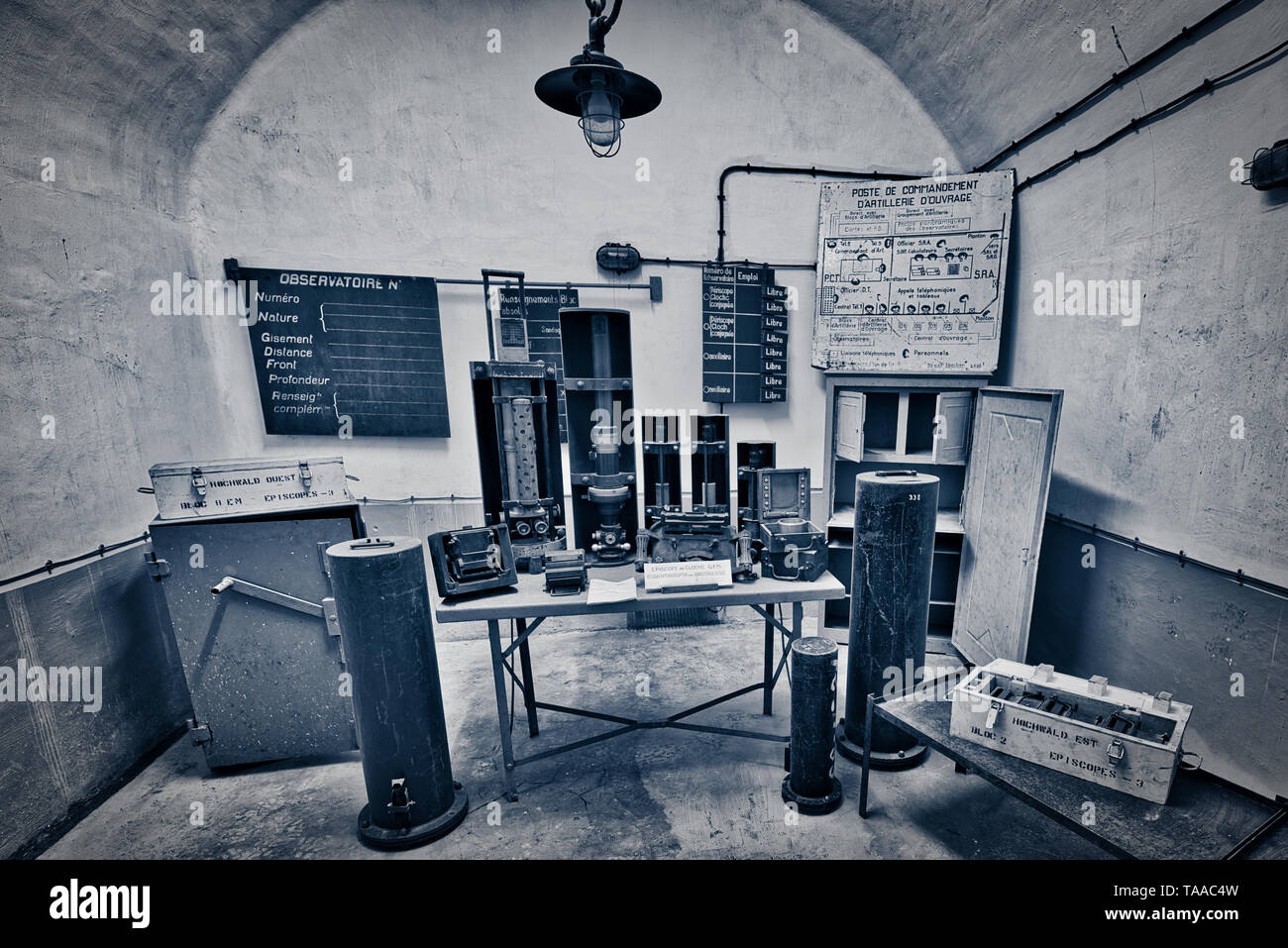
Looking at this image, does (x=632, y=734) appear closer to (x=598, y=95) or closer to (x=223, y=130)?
(x=598, y=95)

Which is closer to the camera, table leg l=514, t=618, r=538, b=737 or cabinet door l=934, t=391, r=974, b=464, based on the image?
table leg l=514, t=618, r=538, b=737

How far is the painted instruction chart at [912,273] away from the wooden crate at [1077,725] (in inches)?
89.9

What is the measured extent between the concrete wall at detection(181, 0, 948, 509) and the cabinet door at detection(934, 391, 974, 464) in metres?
1.08

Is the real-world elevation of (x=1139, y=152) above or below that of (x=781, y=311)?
above

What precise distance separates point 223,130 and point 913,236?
15.2 feet

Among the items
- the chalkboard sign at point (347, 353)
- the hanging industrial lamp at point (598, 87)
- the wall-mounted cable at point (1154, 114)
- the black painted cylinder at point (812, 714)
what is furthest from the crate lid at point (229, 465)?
the wall-mounted cable at point (1154, 114)

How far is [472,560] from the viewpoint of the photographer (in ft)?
7.73

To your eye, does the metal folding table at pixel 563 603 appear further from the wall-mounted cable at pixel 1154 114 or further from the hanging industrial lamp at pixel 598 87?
the wall-mounted cable at pixel 1154 114

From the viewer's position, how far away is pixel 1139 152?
257 cm

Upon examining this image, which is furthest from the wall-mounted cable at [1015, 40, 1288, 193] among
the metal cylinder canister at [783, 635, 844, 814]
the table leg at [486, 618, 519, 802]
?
the table leg at [486, 618, 519, 802]

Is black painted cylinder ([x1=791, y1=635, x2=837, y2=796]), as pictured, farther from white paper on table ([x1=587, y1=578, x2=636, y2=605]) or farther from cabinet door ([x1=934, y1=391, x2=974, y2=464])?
cabinet door ([x1=934, y1=391, x2=974, y2=464])

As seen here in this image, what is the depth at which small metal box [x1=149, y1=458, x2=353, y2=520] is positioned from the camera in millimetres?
2391

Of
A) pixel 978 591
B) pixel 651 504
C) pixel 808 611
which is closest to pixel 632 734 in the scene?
pixel 651 504

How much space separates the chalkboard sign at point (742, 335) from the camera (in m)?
3.93
